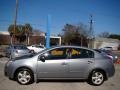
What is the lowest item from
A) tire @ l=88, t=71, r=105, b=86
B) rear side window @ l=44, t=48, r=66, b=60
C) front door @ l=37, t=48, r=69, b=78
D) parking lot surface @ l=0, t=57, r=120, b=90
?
A: parking lot surface @ l=0, t=57, r=120, b=90

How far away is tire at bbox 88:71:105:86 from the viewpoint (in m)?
9.53

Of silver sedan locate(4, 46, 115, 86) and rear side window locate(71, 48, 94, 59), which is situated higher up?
rear side window locate(71, 48, 94, 59)

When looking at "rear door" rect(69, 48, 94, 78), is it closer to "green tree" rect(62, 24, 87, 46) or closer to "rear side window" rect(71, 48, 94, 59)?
"rear side window" rect(71, 48, 94, 59)

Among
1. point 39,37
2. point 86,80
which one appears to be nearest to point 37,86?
point 86,80

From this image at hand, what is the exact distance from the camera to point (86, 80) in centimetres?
1011

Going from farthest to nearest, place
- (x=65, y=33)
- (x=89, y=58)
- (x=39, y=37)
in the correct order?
(x=39, y=37)
(x=65, y=33)
(x=89, y=58)

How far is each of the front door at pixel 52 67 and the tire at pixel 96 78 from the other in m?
1.04

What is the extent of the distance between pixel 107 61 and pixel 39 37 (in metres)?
85.9

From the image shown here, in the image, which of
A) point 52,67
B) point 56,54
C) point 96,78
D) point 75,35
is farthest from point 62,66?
point 75,35

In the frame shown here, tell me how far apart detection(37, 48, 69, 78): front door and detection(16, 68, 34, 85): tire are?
351 millimetres

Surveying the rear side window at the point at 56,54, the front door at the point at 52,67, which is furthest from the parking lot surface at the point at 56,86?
the rear side window at the point at 56,54

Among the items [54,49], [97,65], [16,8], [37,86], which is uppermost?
[16,8]

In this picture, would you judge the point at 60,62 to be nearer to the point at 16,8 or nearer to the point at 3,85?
the point at 3,85

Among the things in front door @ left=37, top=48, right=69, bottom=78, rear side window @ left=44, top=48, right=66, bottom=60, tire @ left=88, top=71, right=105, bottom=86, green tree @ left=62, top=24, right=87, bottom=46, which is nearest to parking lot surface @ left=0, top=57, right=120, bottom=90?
tire @ left=88, top=71, right=105, bottom=86
